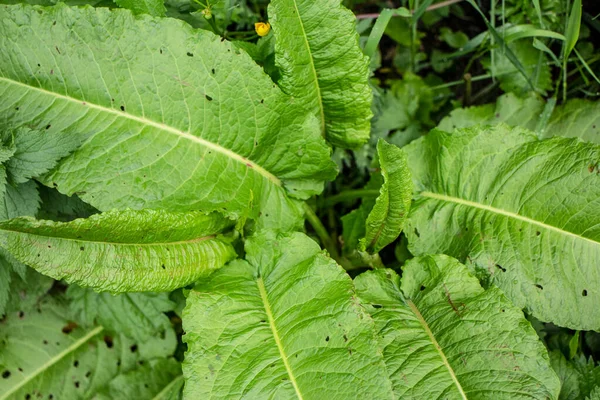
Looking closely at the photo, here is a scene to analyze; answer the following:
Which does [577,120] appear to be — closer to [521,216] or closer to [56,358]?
[521,216]

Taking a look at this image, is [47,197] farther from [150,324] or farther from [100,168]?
[150,324]

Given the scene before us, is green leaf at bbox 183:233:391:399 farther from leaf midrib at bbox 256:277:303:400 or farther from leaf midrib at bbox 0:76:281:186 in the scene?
leaf midrib at bbox 0:76:281:186

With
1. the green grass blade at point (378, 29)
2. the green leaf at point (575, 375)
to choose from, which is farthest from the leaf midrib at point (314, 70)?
the green leaf at point (575, 375)

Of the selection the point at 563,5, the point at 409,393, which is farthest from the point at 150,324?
the point at 563,5

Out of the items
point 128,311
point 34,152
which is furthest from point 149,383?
point 34,152

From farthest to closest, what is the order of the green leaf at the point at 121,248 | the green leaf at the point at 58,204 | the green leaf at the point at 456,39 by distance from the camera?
the green leaf at the point at 456,39
the green leaf at the point at 58,204
the green leaf at the point at 121,248

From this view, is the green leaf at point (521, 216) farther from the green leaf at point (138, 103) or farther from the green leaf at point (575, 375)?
the green leaf at point (138, 103)
